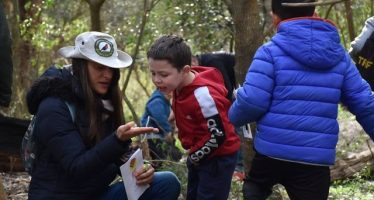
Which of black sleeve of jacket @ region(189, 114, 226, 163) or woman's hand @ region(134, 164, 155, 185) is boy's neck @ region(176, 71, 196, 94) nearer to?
black sleeve of jacket @ region(189, 114, 226, 163)

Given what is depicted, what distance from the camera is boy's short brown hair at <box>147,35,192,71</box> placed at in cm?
422

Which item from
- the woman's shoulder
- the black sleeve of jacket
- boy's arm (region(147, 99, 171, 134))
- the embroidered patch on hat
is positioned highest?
the embroidered patch on hat

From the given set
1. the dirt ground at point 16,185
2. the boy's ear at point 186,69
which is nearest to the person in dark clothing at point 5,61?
the dirt ground at point 16,185

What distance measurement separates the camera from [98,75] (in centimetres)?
410

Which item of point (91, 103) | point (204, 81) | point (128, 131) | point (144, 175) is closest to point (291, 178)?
point (204, 81)

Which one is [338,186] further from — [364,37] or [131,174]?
[131,174]

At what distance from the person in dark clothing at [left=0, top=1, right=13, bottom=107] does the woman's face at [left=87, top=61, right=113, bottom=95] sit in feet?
6.20

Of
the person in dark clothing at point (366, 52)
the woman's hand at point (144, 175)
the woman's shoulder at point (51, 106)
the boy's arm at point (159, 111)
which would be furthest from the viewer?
the boy's arm at point (159, 111)

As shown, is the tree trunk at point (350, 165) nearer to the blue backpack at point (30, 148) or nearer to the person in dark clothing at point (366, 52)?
the person in dark clothing at point (366, 52)

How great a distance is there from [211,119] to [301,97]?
0.56 m

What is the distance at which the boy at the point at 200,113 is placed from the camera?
415 centimetres

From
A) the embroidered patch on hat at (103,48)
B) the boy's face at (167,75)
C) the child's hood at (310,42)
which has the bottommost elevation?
the boy's face at (167,75)

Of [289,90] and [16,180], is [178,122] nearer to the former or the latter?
[289,90]

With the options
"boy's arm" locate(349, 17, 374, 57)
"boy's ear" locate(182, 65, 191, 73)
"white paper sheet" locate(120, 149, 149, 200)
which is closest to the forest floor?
"boy's arm" locate(349, 17, 374, 57)
